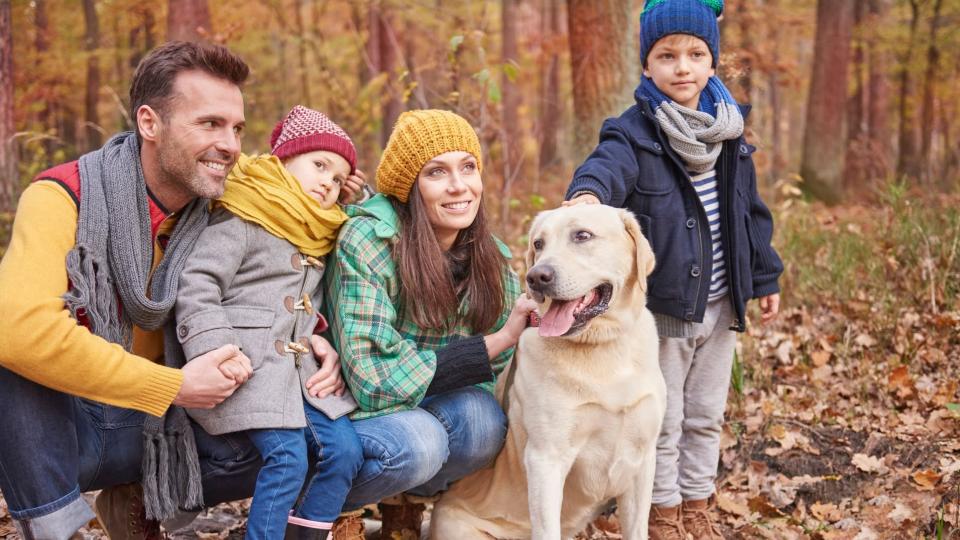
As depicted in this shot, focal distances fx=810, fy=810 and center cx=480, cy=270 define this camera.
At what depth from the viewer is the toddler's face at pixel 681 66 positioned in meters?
3.28

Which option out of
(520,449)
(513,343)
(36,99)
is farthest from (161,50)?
(36,99)

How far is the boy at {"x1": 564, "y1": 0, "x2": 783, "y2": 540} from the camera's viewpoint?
10.7 feet

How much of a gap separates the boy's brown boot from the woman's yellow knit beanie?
5.61 ft

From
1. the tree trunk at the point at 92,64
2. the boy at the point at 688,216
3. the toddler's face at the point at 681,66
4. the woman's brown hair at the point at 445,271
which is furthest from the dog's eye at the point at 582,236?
the tree trunk at the point at 92,64

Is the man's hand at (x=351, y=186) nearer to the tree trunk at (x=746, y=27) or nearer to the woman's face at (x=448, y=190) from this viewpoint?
the woman's face at (x=448, y=190)

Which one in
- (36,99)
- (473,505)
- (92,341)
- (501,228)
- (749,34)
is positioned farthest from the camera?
(36,99)

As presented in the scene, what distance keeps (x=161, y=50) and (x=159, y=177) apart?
1.47 ft

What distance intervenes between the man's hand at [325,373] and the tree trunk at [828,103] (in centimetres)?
1080

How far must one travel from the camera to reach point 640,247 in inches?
113

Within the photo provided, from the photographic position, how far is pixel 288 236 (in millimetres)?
2941

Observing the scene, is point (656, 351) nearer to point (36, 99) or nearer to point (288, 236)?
point (288, 236)

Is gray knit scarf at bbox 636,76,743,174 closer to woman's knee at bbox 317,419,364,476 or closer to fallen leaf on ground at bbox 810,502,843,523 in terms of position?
fallen leaf on ground at bbox 810,502,843,523

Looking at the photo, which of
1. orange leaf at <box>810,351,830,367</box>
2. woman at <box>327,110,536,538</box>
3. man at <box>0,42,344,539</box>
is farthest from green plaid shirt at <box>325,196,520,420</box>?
orange leaf at <box>810,351,830,367</box>

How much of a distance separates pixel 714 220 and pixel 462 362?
3.99 feet
